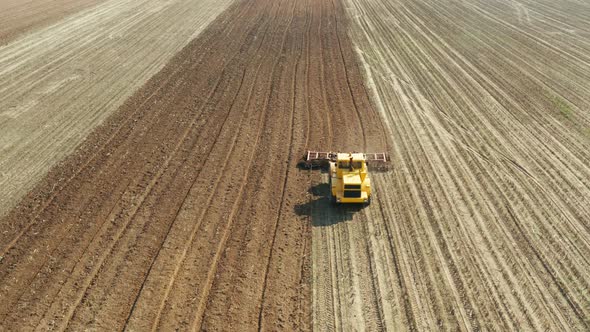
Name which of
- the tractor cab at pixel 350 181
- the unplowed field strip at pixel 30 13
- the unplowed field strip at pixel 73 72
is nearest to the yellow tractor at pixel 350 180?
the tractor cab at pixel 350 181

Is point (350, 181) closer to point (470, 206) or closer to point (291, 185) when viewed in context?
point (291, 185)

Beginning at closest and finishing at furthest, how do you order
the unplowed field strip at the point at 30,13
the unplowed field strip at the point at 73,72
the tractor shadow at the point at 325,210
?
the tractor shadow at the point at 325,210
the unplowed field strip at the point at 73,72
the unplowed field strip at the point at 30,13

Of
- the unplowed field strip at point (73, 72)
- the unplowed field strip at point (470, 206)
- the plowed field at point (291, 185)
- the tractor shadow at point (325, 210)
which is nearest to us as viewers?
the unplowed field strip at point (470, 206)

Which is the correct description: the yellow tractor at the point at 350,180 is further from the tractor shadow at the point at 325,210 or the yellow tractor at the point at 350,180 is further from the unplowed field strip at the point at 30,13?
the unplowed field strip at the point at 30,13

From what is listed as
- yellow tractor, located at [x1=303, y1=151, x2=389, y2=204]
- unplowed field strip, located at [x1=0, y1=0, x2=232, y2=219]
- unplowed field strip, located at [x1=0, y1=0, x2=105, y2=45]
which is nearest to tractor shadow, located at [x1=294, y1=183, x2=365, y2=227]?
yellow tractor, located at [x1=303, y1=151, x2=389, y2=204]

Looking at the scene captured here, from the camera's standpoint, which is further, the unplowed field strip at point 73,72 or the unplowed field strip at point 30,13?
the unplowed field strip at point 30,13

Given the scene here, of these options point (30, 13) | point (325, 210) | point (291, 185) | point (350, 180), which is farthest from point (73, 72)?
point (350, 180)
